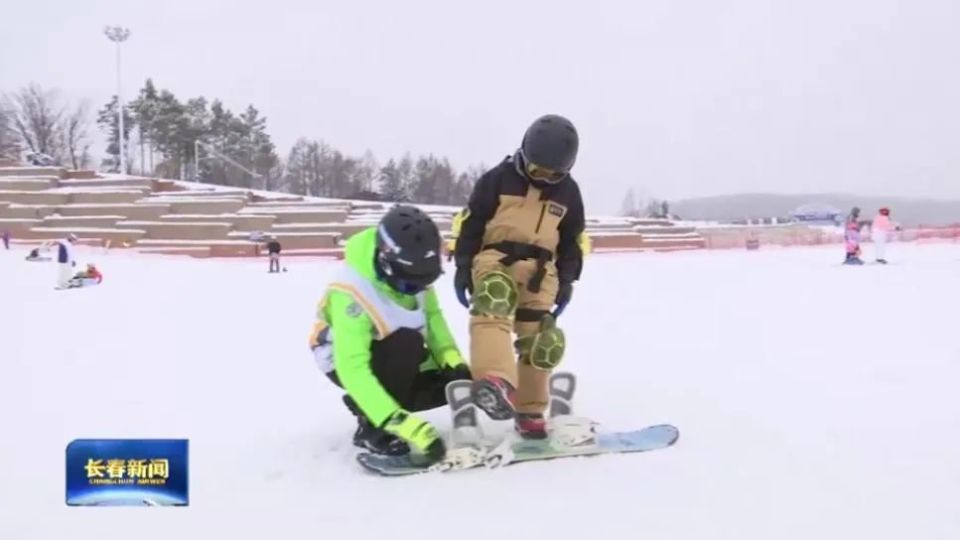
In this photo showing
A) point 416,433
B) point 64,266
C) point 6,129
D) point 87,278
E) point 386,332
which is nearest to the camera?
point 416,433

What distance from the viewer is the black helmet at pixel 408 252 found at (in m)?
3.18

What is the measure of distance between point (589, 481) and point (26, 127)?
81.6m

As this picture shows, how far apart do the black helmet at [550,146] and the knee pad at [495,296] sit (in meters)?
0.53

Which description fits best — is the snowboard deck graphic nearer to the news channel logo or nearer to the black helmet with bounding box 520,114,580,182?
the news channel logo

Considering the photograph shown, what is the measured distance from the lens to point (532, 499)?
2.78 m

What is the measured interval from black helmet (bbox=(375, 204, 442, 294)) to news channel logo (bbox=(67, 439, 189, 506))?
41.0 inches

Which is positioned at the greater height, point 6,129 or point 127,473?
point 6,129

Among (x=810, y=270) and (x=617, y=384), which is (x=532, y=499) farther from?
(x=810, y=270)

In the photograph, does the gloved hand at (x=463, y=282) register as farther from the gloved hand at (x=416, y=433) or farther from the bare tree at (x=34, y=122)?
the bare tree at (x=34, y=122)

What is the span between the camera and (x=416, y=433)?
3.02m

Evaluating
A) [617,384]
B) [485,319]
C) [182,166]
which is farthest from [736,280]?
[182,166]

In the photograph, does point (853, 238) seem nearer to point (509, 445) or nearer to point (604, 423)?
point (604, 423)

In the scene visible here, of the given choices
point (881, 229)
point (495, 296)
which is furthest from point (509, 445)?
Result: point (881, 229)

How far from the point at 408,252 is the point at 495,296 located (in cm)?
47
